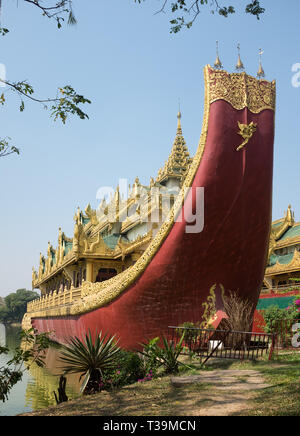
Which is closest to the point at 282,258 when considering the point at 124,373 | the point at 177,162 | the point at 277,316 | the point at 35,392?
the point at 177,162

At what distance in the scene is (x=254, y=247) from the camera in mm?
8539

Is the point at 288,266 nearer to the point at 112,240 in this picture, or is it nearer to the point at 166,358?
the point at 112,240

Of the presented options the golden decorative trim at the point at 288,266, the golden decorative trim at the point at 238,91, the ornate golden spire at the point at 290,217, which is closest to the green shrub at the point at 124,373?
the golden decorative trim at the point at 238,91

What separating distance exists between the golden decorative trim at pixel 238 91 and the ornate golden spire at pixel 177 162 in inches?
397

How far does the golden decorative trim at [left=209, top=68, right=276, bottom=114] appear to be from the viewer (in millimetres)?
8180

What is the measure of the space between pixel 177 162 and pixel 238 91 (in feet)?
36.2

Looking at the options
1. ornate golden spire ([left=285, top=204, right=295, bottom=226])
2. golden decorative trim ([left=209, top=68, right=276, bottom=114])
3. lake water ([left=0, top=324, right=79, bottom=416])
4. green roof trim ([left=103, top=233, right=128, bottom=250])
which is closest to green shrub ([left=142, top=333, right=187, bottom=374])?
lake water ([left=0, top=324, right=79, bottom=416])

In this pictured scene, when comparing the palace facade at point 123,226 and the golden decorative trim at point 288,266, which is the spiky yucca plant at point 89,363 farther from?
the golden decorative trim at point 288,266

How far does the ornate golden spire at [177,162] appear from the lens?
18.9 m

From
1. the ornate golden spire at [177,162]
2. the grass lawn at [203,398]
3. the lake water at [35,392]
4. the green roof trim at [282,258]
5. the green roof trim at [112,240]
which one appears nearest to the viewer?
the grass lawn at [203,398]

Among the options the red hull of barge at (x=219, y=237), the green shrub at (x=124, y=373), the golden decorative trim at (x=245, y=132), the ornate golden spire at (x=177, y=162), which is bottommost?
the green shrub at (x=124, y=373)

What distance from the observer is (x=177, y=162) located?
19281 mm

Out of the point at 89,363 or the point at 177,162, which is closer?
the point at 89,363

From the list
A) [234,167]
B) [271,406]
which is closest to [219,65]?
[234,167]
